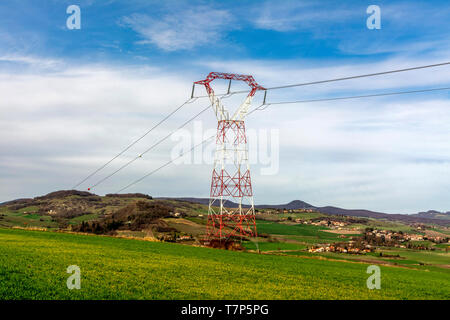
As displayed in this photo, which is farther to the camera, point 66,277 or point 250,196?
point 250,196

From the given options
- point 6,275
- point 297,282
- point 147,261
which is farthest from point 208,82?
point 6,275

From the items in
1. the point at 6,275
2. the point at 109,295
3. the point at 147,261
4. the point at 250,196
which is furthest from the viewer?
the point at 250,196

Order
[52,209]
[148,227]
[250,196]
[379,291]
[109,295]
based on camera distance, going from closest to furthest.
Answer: [109,295]
[379,291]
[250,196]
[148,227]
[52,209]

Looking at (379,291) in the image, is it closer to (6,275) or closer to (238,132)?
(6,275)

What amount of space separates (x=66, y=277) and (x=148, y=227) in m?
73.5

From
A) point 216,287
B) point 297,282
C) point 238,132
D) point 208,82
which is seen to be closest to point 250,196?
point 238,132

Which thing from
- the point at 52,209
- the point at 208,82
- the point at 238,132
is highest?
the point at 208,82

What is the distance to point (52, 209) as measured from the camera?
17912 cm

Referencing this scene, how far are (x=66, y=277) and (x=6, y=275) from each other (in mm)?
3029

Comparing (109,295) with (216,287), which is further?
(216,287)
